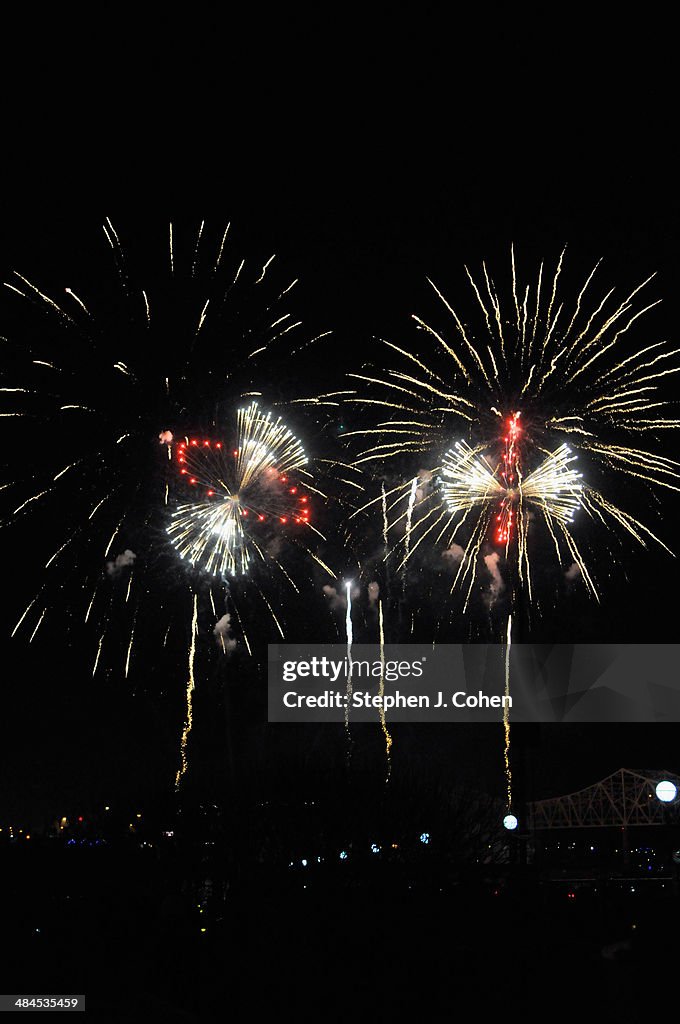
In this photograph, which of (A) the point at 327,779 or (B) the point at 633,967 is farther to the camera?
(A) the point at 327,779

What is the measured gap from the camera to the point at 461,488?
27.2 metres

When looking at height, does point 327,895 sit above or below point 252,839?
below

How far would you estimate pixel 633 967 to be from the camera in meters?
7.21

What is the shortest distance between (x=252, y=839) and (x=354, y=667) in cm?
1073

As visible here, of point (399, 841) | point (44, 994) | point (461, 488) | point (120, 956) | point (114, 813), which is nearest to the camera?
point (44, 994)

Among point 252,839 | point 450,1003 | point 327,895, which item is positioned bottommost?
point 450,1003

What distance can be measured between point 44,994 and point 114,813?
82.8 ft

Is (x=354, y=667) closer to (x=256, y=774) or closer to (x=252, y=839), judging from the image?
(x=256, y=774)

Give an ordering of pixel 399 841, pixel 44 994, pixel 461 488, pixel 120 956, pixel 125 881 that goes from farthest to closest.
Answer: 1. pixel 399 841
2. pixel 461 488
3. pixel 125 881
4. pixel 120 956
5. pixel 44 994

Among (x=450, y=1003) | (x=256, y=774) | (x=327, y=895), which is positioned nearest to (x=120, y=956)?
(x=327, y=895)

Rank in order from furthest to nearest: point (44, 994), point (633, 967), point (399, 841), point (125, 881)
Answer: point (399, 841) < point (125, 881) < point (44, 994) < point (633, 967)

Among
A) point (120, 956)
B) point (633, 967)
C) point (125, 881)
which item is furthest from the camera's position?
point (125, 881)

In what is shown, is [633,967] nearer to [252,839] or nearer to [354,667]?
[252,839]

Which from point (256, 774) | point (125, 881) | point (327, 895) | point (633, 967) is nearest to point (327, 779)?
point (256, 774)
